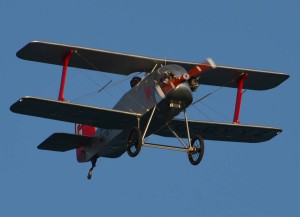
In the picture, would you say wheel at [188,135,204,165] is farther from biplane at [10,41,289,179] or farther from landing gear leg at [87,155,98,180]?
landing gear leg at [87,155,98,180]

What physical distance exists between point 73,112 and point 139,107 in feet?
5.64

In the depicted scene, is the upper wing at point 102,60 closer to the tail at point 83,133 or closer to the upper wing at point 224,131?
the upper wing at point 224,131

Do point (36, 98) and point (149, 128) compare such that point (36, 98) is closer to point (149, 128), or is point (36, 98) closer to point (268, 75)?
point (149, 128)

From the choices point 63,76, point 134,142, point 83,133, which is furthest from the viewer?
point 83,133

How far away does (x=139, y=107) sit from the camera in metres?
27.5

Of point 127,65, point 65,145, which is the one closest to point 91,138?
point 65,145

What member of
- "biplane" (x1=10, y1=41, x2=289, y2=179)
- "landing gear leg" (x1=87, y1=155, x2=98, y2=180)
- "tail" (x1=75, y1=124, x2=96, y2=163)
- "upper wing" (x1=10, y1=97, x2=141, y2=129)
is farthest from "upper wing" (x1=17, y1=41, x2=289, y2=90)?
"landing gear leg" (x1=87, y1=155, x2=98, y2=180)

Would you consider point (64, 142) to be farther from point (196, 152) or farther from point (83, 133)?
point (196, 152)

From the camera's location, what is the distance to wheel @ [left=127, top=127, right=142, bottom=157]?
26.4 m

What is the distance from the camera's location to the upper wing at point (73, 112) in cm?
2686

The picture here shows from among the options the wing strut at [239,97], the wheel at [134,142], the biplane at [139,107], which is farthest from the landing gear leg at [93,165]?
the wing strut at [239,97]

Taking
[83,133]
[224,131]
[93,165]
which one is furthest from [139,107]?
[83,133]

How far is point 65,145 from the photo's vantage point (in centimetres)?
3044

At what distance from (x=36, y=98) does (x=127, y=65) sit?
354 cm
